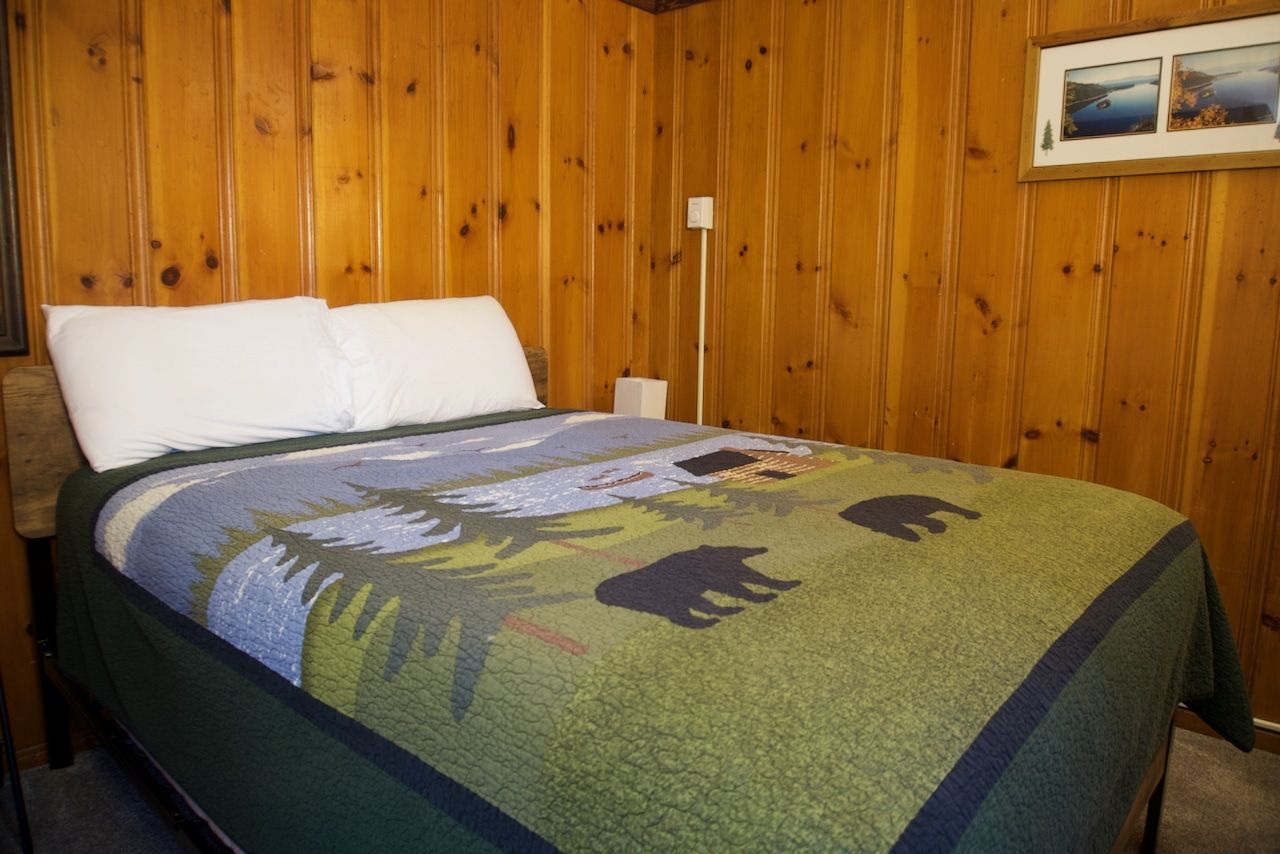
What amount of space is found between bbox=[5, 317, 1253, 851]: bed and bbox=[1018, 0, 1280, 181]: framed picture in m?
1.12

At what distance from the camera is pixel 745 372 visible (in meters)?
3.06

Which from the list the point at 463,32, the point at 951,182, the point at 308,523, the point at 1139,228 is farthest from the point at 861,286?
the point at 308,523

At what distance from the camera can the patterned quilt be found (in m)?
0.71

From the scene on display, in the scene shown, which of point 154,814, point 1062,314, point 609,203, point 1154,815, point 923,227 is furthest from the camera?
point 609,203

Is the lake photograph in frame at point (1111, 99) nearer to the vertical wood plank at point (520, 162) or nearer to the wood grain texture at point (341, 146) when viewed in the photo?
the vertical wood plank at point (520, 162)

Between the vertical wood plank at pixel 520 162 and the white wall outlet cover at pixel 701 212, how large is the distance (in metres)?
0.56

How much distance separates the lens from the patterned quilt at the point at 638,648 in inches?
28.0

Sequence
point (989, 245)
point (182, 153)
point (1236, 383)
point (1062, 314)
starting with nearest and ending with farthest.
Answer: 1. point (182, 153)
2. point (1236, 383)
3. point (1062, 314)
4. point (989, 245)

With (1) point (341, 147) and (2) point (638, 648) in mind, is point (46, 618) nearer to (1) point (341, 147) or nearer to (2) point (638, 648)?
(1) point (341, 147)

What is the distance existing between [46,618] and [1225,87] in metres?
2.98

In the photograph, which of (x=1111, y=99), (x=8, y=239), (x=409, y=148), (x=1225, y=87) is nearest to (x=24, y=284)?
(x=8, y=239)

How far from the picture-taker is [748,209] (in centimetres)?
299

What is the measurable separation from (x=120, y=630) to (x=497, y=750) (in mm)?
948

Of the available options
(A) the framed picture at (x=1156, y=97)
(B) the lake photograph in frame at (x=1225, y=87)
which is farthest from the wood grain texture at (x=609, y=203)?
(B) the lake photograph in frame at (x=1225, y=87)
